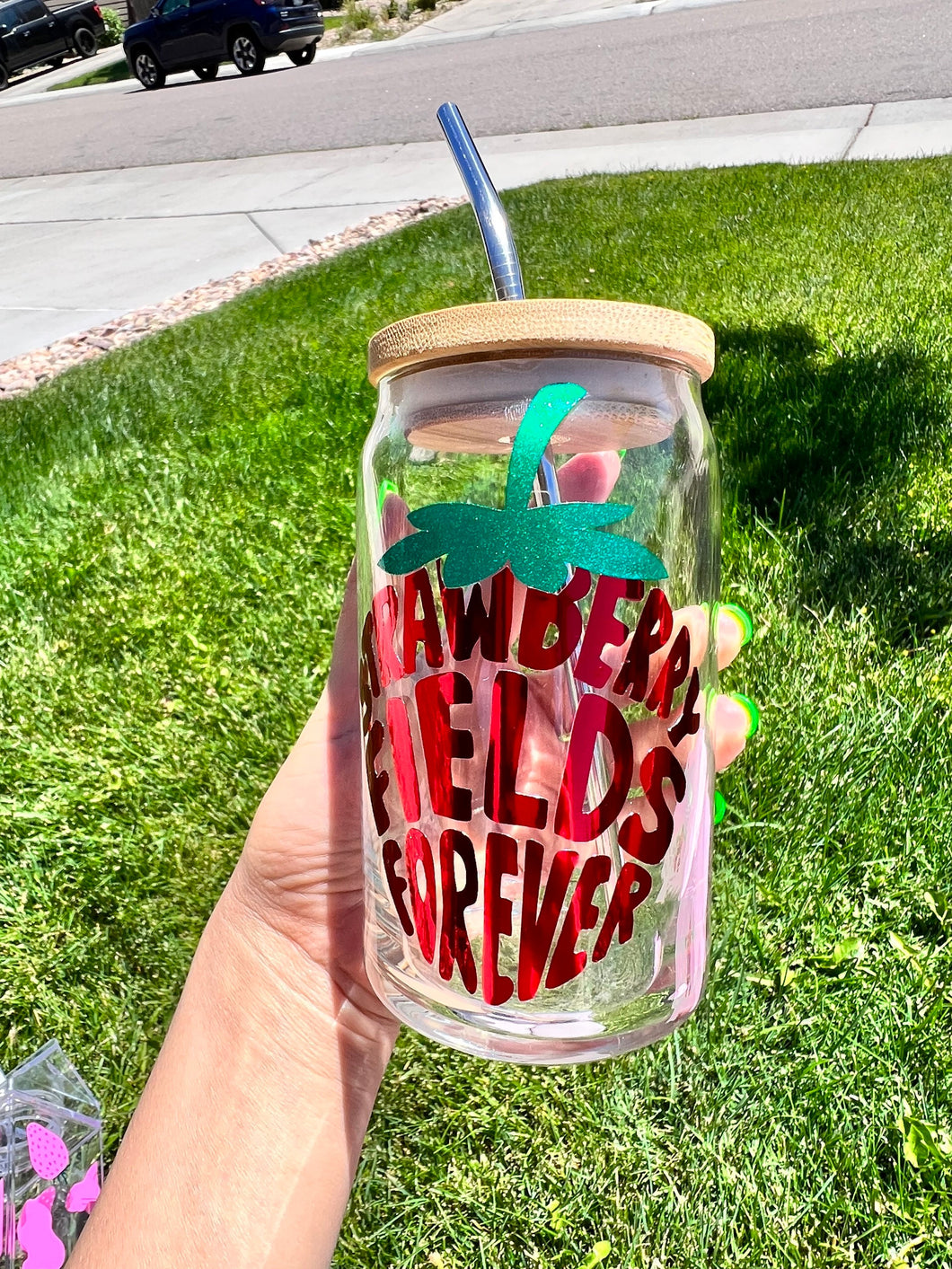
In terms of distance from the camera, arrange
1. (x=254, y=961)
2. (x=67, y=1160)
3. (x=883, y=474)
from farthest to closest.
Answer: (x=883, y=474)
(x=67, y=1160)
(x=254, y=961)

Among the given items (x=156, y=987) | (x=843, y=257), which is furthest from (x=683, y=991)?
(x=843, y=257)

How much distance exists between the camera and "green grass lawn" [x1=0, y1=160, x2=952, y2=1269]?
1.90 metres

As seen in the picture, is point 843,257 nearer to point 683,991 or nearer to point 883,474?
point 883,474

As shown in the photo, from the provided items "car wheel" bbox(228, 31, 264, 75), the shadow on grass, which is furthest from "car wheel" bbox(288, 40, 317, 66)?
the shadow on grass

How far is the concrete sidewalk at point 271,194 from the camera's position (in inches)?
297

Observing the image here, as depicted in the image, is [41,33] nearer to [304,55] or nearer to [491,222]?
[304,55]

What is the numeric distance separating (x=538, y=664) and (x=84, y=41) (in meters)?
33.9

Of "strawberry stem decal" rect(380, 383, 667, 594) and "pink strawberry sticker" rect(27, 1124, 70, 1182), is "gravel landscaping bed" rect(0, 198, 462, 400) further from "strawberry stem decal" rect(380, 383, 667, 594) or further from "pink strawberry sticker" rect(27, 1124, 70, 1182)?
"strawberry stem decal" rect(380, 383, 667, 594)

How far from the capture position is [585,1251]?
185 centimetres

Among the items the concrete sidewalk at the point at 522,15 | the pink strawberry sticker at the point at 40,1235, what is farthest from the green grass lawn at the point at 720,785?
the concrete sidewalk at the point at 522,15

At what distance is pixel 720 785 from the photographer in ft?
8.02

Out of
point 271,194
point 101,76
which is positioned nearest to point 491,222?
point 271,194

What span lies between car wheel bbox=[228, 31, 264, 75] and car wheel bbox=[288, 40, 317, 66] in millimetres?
736

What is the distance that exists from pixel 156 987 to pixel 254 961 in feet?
2.42
